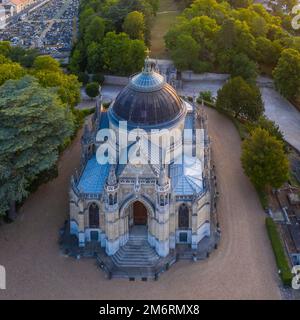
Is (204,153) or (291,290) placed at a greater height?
(204,153)

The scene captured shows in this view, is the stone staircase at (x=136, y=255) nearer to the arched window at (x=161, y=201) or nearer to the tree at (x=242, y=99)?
the arched window at (x=161, y=201)

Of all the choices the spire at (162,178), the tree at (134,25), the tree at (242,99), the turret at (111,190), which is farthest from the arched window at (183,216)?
the tree at (134,25)

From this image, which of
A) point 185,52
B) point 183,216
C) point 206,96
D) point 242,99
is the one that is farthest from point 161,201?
point 185,52

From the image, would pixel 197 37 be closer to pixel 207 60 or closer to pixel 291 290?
pixel 207 60

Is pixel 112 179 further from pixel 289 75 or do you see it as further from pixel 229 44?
pixel 229 44

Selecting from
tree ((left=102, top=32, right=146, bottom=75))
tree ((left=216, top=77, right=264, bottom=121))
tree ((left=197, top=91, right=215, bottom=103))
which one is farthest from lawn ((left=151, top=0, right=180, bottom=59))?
tree ((left=216, top=77, right=264, bottom=121))

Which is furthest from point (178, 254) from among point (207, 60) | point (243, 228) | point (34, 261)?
point (207, 60)
